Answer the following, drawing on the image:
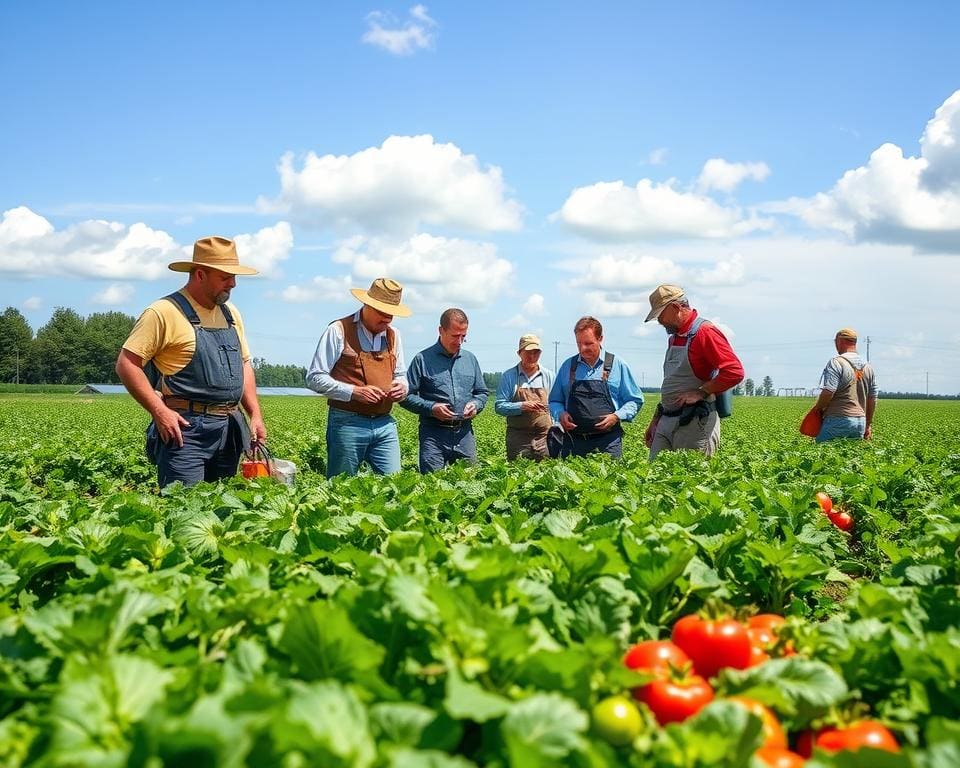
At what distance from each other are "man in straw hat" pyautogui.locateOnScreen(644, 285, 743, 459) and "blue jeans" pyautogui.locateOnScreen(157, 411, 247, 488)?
11.6 feet

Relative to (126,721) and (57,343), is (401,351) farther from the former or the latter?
(57,343)

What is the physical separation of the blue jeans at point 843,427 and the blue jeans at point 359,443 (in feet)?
17.1

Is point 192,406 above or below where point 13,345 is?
below

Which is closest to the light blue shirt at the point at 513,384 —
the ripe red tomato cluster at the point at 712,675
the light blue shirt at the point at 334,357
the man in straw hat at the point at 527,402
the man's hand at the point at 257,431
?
the man in straw hat at the point at 527,402

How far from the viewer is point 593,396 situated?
24.7 feet

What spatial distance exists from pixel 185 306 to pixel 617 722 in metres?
4.60

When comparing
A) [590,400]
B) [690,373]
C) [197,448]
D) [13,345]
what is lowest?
[197,448]

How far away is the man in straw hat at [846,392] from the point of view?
8.57 m

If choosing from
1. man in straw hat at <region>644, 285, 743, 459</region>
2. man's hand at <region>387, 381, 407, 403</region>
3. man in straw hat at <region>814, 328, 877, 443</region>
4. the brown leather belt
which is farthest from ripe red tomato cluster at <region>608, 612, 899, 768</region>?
man in straw hat at <region>814, 328, 877, 443</region>

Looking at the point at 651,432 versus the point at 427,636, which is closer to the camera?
the point at 427,636

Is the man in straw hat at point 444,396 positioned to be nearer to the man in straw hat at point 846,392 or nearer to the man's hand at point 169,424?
the man's hand at point 169,424

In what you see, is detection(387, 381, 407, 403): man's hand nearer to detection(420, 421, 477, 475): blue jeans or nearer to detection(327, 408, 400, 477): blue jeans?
detection(327, 408, 400, 477): blue jeans

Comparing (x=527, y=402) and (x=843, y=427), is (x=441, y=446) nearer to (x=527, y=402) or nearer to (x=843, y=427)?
(x=527, y=402)

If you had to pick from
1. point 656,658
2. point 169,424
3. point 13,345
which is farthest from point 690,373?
point 13,345
